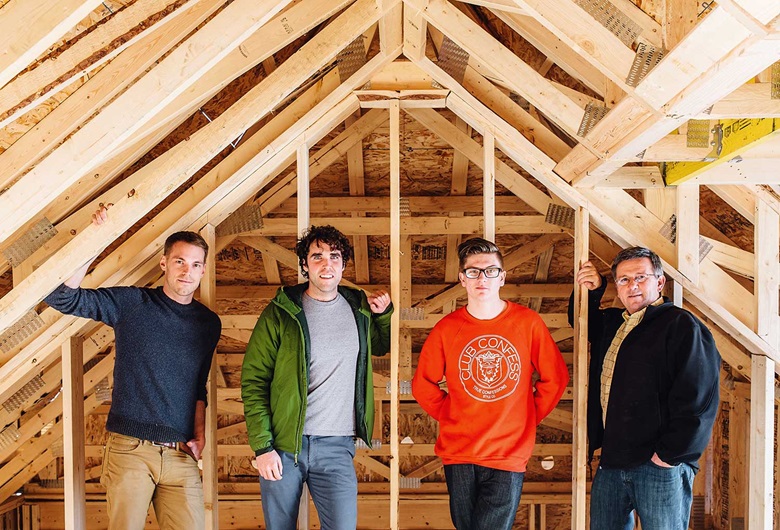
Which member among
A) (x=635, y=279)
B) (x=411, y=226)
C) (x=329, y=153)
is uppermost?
(x=329, y=153)

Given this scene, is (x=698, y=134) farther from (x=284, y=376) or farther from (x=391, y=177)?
(x=284, y=376)

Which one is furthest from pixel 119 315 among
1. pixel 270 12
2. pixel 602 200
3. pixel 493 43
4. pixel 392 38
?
pixel 602 200

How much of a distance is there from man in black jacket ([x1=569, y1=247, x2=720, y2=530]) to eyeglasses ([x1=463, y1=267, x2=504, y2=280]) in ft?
1.67

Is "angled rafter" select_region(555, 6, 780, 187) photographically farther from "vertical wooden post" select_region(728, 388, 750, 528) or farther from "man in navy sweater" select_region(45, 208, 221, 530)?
"vertical wooden post" select_region(728, 388, 750, 528)

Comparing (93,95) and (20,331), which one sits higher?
(93,95)

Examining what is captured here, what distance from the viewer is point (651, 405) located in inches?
109

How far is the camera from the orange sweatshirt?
2932 millimetres

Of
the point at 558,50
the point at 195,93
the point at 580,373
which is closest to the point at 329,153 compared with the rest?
the point at 195,93

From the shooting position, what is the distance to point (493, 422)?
294cm

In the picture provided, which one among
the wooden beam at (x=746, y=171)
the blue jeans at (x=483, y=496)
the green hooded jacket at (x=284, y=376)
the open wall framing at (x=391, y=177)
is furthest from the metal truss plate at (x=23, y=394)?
the wooden beam at (x=746, y=171)

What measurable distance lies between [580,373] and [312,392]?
1282 mm

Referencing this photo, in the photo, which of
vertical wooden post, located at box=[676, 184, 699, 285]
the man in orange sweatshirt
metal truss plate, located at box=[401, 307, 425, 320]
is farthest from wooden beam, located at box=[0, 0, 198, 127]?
metal truss plate, located at box=[401, 307, 425, 320]

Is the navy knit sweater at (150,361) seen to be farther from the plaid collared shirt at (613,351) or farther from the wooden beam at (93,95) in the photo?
the plaid collared shirt at (613,351)

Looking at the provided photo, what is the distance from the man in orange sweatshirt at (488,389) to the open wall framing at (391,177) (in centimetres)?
34
